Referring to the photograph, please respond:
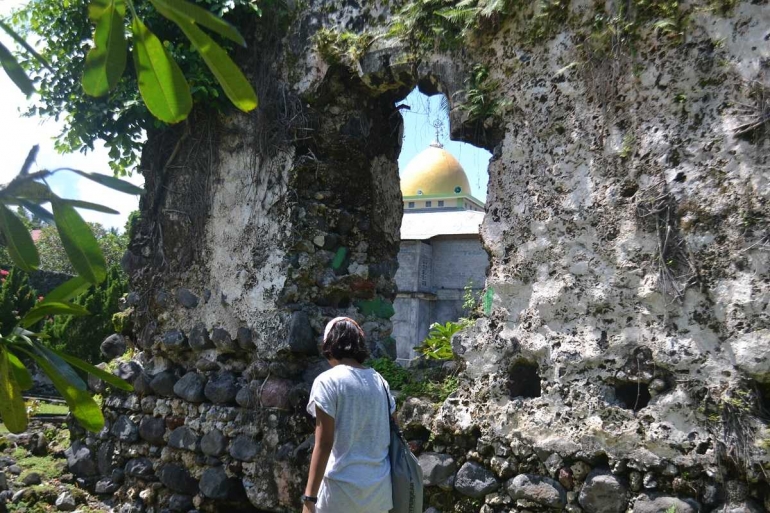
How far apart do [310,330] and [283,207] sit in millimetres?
839

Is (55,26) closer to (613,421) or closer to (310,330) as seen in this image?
(310,330)

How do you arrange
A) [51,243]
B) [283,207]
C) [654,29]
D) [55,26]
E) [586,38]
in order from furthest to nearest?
[51,243]
[55,26]
[283,207]
[586,38]
[654,29]

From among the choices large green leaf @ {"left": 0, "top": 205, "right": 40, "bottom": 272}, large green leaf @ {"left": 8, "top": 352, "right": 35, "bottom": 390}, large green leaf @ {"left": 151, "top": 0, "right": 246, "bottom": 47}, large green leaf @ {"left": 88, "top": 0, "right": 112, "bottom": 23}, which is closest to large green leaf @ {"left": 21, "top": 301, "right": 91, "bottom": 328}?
large green leaf @ {"left": 8, "top": 352, "right": 35, "bottom": 390}

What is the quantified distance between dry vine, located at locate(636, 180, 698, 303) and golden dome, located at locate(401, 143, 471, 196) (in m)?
16.9

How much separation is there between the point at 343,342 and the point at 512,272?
117 centimetres

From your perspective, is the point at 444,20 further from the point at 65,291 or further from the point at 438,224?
the point at 438,224

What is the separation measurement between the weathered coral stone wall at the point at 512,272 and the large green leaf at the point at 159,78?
232 centimetres

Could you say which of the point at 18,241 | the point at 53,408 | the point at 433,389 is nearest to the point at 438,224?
→ the point at 53,408

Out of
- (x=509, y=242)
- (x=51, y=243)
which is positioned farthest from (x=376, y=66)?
(x=51, y=243)

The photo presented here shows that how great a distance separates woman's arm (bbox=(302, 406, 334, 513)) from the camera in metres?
2.86

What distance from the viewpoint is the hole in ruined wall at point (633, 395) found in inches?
131

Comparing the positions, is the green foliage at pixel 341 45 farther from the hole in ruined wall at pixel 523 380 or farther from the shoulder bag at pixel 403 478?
the shoulder bag at pixel 403 478

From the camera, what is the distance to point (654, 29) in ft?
11.4

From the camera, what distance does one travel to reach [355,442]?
2.90m
